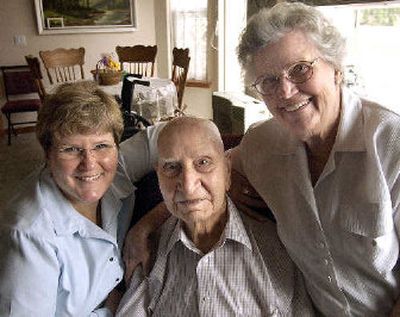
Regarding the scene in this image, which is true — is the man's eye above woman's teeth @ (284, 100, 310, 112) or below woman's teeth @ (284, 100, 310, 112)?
below

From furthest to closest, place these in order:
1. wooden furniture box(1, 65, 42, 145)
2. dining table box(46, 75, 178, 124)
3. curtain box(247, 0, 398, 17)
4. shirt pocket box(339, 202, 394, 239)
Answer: wooden furniture box(1, 65, 42, 145) < dining table box(46, 75, 178, 124) < curtain box(247, 0, 398, 17) < shirt pocket box(339, 202, 394, 239)

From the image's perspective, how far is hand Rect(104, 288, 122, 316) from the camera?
121cm

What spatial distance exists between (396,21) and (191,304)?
2.17m

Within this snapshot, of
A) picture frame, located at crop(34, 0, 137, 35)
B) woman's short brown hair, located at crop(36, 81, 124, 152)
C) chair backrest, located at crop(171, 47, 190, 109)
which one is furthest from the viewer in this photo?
picture frame, located at crop(34, 0, 137, 35)

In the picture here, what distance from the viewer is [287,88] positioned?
3.18ft

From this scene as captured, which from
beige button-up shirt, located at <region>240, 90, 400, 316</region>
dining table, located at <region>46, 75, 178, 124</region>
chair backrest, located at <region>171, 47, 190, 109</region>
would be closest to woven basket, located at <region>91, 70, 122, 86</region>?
dining table, located at <region>46, 75, 178, 124</region>

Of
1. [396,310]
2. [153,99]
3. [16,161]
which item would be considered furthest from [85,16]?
[396,310]

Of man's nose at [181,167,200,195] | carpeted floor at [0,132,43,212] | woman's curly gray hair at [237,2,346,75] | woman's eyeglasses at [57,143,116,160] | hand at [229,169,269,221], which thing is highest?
woman's curly gray hair at [237,2,346,75]

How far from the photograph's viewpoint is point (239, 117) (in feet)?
8.50

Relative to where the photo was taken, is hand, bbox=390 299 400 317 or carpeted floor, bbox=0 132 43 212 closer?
hand, bbox=390 299 400 317

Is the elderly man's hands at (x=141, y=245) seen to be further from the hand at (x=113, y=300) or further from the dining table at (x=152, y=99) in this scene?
the dining table at (x=152, y=99)

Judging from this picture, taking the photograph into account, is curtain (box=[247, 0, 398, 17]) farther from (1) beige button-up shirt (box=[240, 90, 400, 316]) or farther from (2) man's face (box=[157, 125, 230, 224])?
(2) man's face (box=[157, 125, 230, 224])

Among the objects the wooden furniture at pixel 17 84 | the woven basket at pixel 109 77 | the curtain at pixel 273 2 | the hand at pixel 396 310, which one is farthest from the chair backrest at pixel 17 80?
the hand at pixel 396 310

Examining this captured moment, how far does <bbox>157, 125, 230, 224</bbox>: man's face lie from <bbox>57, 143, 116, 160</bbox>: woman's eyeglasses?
163mm
